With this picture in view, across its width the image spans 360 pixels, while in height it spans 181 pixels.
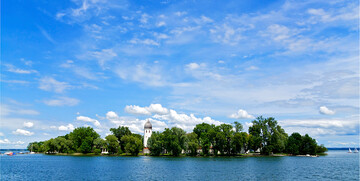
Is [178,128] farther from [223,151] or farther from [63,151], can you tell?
[63,151]

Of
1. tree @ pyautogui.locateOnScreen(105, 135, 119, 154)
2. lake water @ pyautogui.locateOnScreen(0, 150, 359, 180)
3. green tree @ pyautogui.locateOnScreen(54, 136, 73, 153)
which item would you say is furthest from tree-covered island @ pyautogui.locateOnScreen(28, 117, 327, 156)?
lake water @ pyautogui.locateOnScreen(0, 150, 359, 180)

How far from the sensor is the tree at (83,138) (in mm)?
128375

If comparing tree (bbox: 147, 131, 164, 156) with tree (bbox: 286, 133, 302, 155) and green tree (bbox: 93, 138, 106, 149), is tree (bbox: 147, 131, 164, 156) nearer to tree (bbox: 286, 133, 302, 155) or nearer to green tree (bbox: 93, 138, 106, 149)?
green tree (bbox: 93, 138, 106, 149)

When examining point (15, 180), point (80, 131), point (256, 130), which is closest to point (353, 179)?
point (15, 180)

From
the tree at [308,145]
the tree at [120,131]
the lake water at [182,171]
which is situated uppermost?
the tree at [120,131]

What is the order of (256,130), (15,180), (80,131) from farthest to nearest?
(80,131) < (256,130) < (15,180)

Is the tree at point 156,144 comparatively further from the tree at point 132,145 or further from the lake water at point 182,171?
the lake water at point 182,171

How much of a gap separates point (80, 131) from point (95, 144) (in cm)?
1252

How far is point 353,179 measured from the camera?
4403 centimetres

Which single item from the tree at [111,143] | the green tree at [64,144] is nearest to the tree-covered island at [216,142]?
the tree at [111,143]

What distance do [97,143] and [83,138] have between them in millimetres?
12273

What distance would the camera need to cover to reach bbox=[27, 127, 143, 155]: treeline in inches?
4823

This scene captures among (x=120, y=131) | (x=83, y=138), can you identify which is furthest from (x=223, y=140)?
(x=83, y=138)

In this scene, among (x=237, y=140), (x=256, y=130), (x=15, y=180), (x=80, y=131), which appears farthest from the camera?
(x=80, y=131)
